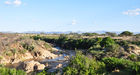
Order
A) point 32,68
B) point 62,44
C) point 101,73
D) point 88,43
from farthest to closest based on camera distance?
→ 1. point 62,44
2. point 88,43
3. point 32,68
4. point 101,73

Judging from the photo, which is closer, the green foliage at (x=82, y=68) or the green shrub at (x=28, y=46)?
the green foliage at (x=82, y=68)

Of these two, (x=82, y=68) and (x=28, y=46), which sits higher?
(x=82, y=68)

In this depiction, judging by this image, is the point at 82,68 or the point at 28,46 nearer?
the point at 82,68

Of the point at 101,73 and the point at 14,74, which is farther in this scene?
the point at 101,73

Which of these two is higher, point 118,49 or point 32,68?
point 118,49

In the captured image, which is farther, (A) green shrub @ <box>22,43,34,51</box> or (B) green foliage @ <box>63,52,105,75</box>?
(A) green shrub @ <box>22,43,34,51</box>

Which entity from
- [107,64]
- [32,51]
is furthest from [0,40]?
[107,64]

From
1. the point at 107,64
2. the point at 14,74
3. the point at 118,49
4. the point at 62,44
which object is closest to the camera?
the point at 14,74

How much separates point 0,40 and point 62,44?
1021 inches

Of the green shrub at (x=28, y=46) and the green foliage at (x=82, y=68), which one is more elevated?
the green foliage at (x=82, y=68)

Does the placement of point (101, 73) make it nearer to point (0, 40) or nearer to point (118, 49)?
point (118, 49)

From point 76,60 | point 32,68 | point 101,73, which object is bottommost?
point 32,68

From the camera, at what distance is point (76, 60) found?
1216 centimetres

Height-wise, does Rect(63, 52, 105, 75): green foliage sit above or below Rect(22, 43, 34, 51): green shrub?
above
